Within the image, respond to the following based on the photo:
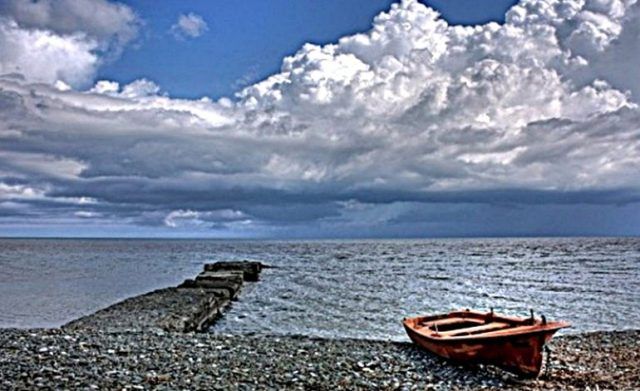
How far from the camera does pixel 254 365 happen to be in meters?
14.5

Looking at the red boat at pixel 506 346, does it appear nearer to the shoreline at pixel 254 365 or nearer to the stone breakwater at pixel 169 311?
the shoreline at pixel 254 365

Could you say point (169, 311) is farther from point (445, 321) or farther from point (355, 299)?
point (445, 321)

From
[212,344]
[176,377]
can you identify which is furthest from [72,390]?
[212,344]

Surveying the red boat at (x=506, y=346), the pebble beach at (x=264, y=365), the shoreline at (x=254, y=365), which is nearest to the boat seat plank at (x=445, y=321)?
the pebble beach at (x=264, y=365)

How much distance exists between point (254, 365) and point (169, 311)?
14341 millimetres

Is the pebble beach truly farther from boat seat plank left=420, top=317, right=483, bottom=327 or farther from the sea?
the sea

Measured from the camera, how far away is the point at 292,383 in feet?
43.2

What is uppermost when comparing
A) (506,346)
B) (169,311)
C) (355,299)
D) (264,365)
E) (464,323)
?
(506,346)

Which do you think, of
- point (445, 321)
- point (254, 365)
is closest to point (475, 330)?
point (445, 321)

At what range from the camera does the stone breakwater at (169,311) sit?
2355 cm

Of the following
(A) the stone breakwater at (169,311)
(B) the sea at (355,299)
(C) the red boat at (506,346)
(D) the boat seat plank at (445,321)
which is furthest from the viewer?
(B) the sea at (355,299)

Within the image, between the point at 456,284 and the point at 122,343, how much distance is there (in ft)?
123

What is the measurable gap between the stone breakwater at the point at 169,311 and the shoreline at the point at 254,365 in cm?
500

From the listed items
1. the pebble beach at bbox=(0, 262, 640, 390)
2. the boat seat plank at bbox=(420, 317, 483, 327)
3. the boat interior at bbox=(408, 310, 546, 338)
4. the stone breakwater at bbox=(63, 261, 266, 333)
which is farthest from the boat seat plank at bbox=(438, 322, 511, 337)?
the stone breakwater at bbox=(63, 261, 266, 333)
